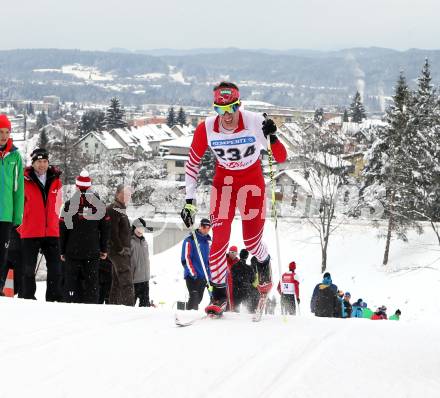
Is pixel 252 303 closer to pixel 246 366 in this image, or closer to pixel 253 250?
pixel 253 250

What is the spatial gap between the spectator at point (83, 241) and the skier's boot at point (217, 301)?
1645 millimetres

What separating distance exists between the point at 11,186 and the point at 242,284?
14.8ft

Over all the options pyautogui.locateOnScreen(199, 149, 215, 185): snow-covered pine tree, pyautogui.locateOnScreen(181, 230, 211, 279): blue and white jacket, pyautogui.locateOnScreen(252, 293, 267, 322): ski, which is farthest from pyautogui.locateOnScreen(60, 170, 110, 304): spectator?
pyautogui.locateOnScreen(199, 149, 215, 185): snow-covered pine tree

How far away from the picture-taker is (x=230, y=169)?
6.20 meters

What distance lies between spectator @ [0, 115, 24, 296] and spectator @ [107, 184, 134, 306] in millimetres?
1701

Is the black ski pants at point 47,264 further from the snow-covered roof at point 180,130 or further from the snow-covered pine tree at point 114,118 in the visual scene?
the snow-covered roof at point 180,130

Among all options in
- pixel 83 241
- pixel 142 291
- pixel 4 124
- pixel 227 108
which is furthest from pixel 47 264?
pixel 227 108

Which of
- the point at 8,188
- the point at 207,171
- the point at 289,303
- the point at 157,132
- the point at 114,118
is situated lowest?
the point at 157,132

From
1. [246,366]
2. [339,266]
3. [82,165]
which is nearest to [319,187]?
[339,266]

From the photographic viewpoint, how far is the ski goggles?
5.97 metres

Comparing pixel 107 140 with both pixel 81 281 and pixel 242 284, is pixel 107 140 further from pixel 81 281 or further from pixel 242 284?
pixel 81 281

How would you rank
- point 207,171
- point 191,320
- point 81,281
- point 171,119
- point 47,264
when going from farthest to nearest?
point 171,119 → point 207,171 → point 81,281 → point 47,264 → point 191,320

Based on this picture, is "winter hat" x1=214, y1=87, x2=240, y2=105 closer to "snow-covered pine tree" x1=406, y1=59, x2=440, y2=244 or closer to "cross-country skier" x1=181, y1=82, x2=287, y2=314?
"cross-country skier" x1=181, y1=82, x2=287, y2=314

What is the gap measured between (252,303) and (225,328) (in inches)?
170
